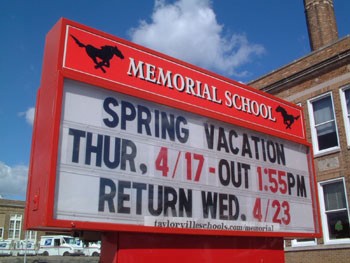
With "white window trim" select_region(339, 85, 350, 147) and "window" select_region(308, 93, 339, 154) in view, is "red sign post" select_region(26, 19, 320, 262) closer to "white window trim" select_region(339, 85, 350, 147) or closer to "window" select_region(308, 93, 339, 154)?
"white window trim" select_region(339, 85, 350, 147)

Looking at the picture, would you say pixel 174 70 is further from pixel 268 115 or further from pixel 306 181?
pixel 306 181

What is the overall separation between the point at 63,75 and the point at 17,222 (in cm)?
5681

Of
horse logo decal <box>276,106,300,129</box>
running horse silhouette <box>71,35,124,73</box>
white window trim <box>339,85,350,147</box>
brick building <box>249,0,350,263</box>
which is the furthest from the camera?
white window trim <box>339,85,350,147</box>

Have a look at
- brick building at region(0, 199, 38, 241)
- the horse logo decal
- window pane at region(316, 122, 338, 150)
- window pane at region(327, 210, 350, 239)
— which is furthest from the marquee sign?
brick building at region(0, 199, 38, 241)

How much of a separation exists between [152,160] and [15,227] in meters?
56.3

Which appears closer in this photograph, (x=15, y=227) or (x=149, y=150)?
(x=149, y=150)

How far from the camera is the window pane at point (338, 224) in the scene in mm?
15409

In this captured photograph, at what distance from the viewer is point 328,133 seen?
1688 cm

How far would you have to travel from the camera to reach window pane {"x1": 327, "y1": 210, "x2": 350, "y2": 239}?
1541cm

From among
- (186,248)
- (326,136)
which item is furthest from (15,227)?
(186,248)

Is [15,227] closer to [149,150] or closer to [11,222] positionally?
[11,222]

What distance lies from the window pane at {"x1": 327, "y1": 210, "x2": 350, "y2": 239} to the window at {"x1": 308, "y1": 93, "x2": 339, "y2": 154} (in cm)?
248

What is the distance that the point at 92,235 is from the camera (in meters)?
4.16

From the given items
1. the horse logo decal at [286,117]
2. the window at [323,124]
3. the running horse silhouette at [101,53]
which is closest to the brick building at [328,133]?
the window at [323,124]
